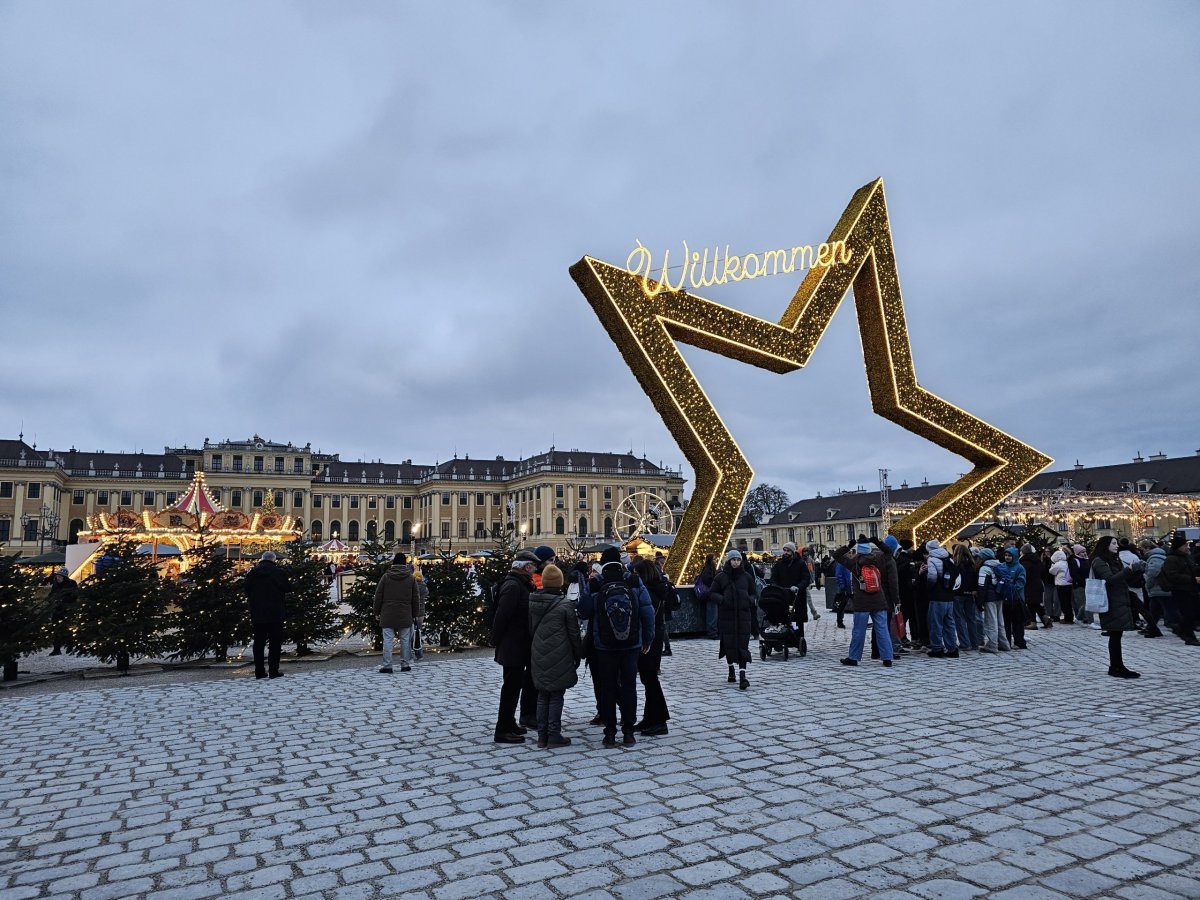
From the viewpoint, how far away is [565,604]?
661 cm

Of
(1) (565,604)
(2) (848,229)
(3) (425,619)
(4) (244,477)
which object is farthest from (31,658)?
(4) (244,477)

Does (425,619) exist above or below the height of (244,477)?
below

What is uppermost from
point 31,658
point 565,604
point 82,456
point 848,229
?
point 82,456

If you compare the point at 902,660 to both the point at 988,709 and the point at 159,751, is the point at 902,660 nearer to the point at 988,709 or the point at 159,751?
the point at 988,709

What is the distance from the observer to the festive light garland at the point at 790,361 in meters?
12.8

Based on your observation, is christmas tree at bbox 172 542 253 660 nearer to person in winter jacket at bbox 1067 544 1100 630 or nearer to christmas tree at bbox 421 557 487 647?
christmas tree at bbox 421 557 487 647

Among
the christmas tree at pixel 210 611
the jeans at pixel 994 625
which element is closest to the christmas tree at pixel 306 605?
the christmas tree at pixel 210 611

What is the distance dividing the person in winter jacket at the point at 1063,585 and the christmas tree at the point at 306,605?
14.4 m

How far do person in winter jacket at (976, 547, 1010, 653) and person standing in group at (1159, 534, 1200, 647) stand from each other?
2648 mm

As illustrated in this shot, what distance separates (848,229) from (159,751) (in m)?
13.6

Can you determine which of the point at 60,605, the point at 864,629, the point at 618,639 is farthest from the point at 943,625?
the point at 60,605

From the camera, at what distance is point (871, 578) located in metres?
10.5

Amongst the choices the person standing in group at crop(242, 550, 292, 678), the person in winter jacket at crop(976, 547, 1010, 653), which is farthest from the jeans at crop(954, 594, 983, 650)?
the person standing in group at crop(242, 550, 292, 678)

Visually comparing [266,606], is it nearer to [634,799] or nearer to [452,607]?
[452,607]
